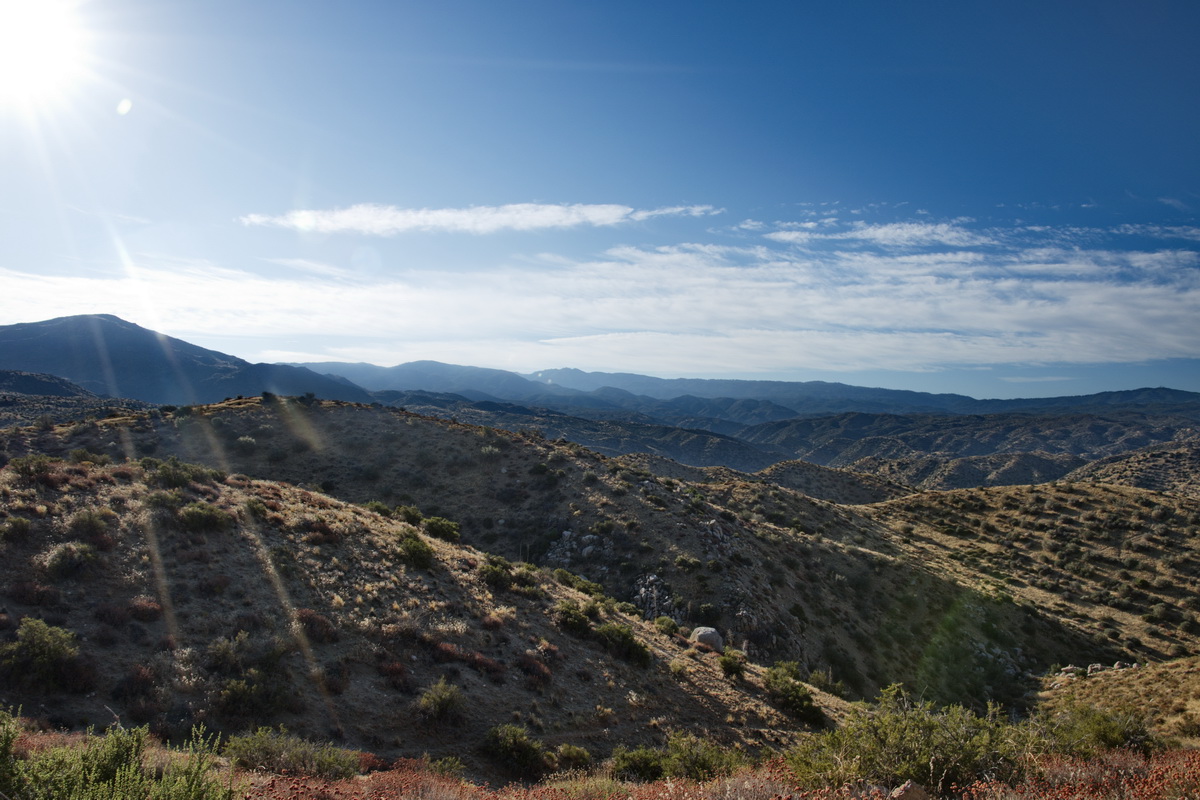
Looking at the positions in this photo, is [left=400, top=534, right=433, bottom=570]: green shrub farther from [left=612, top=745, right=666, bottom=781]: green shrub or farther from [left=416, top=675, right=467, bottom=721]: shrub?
[left=612, top=745, right=666, bottom=781]: green shrub

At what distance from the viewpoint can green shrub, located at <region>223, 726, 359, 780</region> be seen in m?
7.87

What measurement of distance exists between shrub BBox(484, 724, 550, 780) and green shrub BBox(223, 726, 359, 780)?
2892 mm

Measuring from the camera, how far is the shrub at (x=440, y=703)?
10828 millimetres

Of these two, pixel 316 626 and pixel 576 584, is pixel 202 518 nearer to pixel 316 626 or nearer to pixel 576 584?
pixel 316 626

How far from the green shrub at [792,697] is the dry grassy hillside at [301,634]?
451mm

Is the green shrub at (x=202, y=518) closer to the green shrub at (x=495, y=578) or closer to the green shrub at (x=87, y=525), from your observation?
the green shrub at (x=87, y=525)

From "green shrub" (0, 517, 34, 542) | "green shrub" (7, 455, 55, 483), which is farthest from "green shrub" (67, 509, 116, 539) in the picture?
"green shrub" (7, 455, 55, 483)

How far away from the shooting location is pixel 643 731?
12.4m

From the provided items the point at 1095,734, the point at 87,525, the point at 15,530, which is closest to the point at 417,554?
the point at 87,525

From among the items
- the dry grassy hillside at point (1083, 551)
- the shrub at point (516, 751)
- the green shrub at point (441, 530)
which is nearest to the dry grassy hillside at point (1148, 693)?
the dry grassy hillside at point (1083, 551)

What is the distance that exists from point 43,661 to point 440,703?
7271 mm

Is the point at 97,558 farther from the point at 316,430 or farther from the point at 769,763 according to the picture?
the point at 316,430

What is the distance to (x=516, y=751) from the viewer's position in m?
10.2

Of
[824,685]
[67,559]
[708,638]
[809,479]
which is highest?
[67,559]
